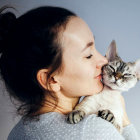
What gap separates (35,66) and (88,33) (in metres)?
0.24

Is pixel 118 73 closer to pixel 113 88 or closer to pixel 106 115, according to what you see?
pixel 113 88

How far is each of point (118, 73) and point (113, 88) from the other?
0.26 ft

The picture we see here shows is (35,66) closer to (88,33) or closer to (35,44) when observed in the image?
(35,44)

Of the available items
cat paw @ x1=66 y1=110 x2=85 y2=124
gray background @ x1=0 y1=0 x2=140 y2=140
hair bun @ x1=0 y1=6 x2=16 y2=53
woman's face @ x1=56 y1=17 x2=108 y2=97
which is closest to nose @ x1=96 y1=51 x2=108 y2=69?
woman's face @ x1=56 y1=17 x2=108 y2=97

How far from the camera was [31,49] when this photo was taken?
92 centimetres

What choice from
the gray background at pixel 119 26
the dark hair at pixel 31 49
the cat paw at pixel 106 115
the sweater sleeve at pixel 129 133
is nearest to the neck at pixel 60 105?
the dark hair at pixel 31 49

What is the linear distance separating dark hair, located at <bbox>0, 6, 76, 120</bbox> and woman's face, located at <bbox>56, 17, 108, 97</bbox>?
29 millimetres

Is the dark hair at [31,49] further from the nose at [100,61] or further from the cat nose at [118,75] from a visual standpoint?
the cat nose at [118,75]

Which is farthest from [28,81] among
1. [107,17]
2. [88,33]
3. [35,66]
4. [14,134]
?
[107,17]

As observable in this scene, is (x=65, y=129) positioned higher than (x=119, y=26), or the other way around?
(x=119, y=26)

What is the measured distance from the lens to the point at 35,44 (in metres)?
0.90

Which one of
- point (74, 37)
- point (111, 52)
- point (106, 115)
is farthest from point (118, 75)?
point (74, 37)

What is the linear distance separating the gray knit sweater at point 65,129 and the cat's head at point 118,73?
289 millimetres

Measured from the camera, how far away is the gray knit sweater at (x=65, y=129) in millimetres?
801
